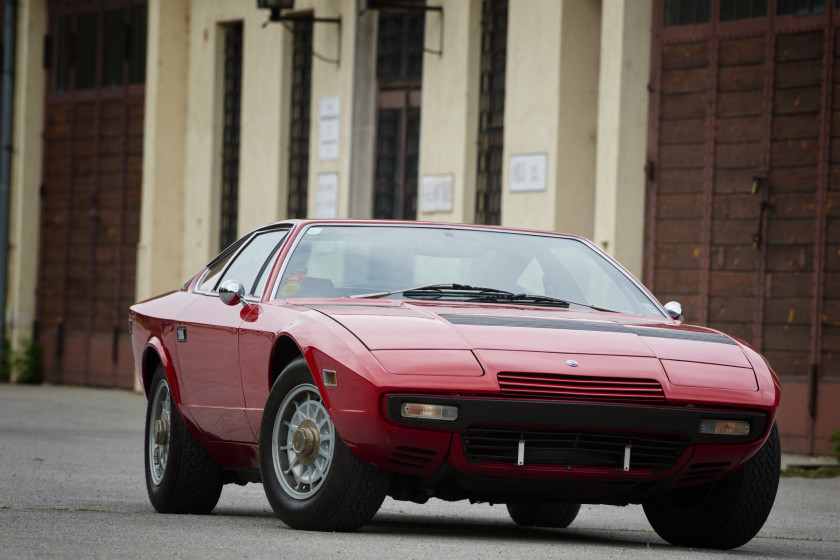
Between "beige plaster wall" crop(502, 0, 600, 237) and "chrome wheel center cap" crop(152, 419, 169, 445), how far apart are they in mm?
9170

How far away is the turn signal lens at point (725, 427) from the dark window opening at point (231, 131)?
54.1 ft

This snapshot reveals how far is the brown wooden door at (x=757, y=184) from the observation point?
15.3 m

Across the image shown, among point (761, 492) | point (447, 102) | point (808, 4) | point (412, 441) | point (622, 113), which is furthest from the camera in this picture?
point (447, 102)

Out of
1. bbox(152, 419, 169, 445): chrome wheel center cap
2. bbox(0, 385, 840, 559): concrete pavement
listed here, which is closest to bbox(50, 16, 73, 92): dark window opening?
bbox(0, 385, 840, 559): concrete pavement

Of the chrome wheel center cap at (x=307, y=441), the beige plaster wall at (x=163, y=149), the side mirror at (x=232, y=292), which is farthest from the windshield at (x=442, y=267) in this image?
the beige plaster wall at (x=163, y=149)

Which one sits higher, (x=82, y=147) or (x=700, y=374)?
(x=82, y=147)

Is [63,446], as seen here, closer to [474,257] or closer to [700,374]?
[474,257]

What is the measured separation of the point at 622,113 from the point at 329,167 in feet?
16.4

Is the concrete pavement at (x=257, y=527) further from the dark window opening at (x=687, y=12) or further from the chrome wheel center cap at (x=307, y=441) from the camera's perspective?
the dark window opening at (x=687, y=12)

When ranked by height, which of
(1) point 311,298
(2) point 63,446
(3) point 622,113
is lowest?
(2) point 63,446

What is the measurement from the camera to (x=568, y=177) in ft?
57.2

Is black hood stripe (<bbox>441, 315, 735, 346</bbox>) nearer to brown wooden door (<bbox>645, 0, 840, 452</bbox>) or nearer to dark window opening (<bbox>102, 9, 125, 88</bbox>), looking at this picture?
brown wooden door (<bbox>645, 0, 840, 452</bbox>)

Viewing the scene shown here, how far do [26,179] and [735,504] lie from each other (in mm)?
20264

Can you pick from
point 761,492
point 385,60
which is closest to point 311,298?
point 761,492
